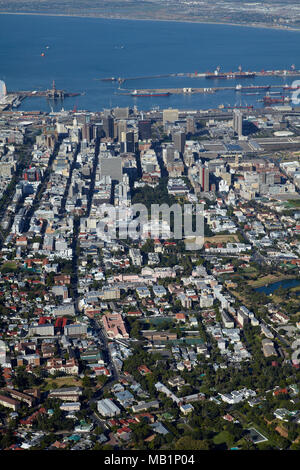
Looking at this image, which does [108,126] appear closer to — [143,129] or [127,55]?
[143,129]

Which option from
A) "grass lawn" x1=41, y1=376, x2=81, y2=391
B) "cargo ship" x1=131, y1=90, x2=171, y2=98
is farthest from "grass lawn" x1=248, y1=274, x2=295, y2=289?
"cargo ship" x1=131, y1=90, x2=171, y2=98

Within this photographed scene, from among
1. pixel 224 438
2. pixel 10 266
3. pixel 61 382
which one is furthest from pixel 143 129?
pixel 224 438

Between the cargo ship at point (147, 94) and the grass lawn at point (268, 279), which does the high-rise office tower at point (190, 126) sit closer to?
the cargo ship at point (147, 94)

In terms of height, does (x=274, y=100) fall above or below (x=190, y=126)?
below

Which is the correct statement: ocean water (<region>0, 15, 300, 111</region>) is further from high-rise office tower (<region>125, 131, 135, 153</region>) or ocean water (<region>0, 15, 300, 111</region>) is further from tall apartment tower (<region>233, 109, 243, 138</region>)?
high-rise office tower (<region>125, 131, 135, 153</region>)

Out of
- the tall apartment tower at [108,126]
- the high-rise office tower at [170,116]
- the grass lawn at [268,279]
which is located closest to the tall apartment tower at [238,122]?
the high-rise office tower at [170,116]

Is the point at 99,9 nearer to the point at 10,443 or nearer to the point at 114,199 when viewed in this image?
the point at 114,199

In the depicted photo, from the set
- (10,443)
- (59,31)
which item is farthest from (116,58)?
(10,443)

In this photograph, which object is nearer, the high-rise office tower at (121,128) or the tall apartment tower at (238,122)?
the high-rise office tower at (121,128)
